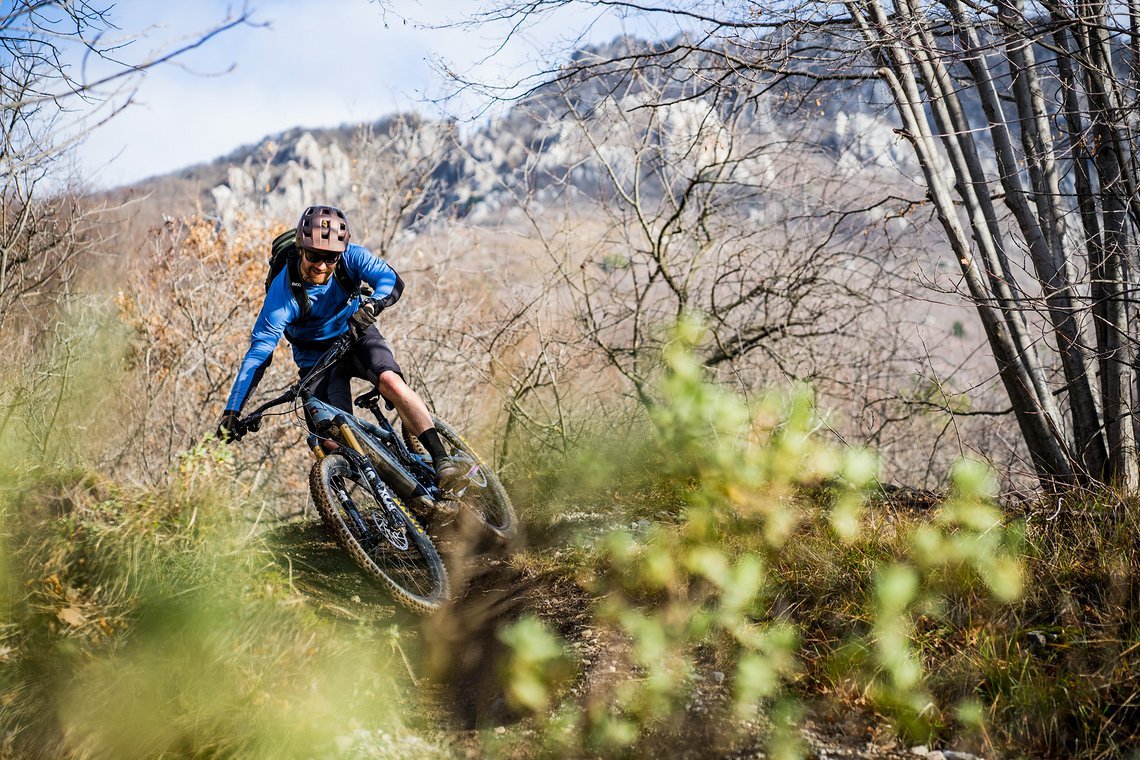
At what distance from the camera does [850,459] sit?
427cm

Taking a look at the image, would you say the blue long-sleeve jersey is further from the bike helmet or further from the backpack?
the bike helmet

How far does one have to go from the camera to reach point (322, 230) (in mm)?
4121

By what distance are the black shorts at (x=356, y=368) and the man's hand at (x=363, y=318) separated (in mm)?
94

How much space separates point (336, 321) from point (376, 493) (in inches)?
45.1

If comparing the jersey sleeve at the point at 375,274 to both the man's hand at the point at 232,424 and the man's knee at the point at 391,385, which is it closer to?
the man's knee at the point at 391,385

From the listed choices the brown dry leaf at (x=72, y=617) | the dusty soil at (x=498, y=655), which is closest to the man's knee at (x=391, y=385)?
the dusty soil at (x=498, y=655)

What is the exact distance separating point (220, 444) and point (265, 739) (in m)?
1.50

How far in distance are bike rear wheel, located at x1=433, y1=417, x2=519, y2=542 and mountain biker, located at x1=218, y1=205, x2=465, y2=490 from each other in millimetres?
528

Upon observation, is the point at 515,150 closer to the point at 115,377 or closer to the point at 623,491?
the point at 623,491

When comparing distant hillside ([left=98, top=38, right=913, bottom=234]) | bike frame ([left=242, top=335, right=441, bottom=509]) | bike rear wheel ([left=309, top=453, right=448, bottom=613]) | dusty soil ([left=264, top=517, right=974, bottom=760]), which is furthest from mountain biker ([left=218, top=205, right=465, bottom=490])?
distant hillside ([left=98, top=38, right=913, bottom=234])

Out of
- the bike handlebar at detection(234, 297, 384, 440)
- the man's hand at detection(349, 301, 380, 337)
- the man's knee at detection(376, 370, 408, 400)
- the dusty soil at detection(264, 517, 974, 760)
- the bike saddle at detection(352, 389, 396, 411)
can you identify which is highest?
the man's hand at detection(349, 301, 380, 337)

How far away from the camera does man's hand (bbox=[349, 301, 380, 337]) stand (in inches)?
168

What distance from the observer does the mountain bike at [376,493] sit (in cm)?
377

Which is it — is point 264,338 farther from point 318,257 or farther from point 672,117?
point 672,117
